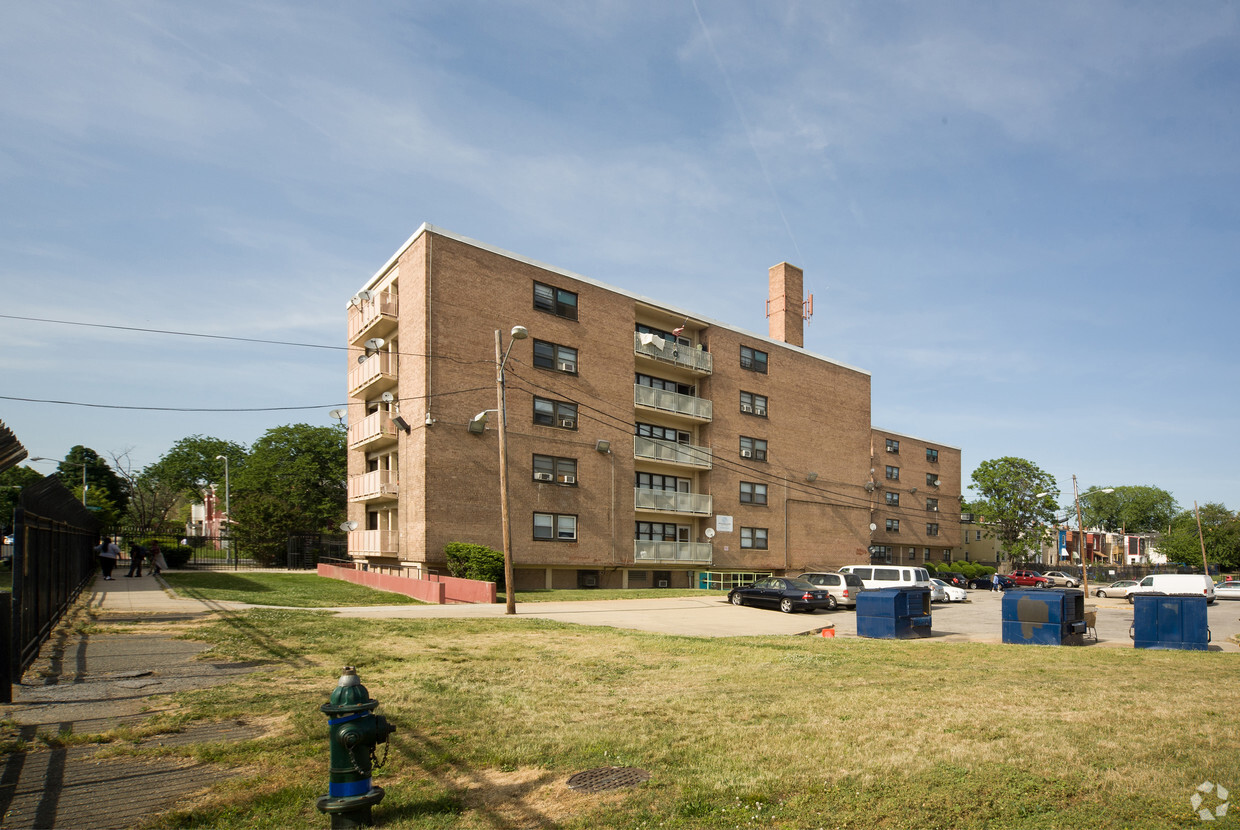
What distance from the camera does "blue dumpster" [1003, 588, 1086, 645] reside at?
17.0 meters

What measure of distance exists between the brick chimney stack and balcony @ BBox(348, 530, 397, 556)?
26.4 m

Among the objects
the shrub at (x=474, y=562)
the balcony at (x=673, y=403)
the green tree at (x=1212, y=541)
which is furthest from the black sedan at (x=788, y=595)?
the green tree at (x=1212, y=541)

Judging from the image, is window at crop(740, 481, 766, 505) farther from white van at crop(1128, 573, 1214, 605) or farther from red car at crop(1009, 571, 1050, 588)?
red car at crop(1009, 571, 1050, 588)

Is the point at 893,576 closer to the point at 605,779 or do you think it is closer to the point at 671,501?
the point at 671,501

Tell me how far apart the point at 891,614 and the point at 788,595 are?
24.7 feet

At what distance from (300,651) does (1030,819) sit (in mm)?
10189

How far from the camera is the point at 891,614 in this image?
1838cm

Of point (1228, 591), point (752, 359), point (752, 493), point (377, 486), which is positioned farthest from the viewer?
point (1228, 591)

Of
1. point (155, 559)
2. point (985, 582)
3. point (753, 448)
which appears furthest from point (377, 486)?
point (985, 582)

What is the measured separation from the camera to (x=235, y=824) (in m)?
4.97

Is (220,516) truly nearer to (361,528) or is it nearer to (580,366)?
(361,528)

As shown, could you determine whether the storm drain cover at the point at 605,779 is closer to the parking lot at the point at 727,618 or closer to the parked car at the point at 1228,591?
the parking lot at the point at 727,618

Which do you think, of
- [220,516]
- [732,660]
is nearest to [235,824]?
[732,660]

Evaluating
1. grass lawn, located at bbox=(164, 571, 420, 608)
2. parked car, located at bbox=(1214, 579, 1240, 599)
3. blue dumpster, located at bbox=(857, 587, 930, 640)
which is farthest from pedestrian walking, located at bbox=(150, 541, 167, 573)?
parked car, located at bbox=(1214, 579, 1240, 599)
